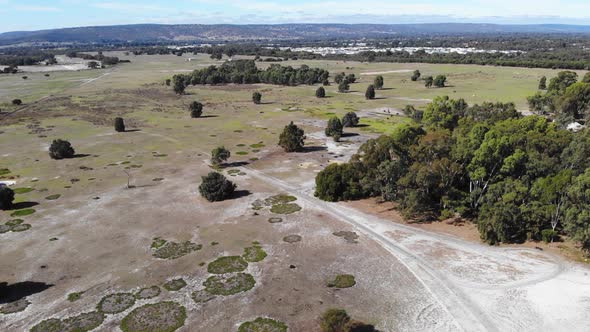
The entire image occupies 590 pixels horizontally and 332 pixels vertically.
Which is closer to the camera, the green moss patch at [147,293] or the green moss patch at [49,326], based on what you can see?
the green moss patch at [49,326]

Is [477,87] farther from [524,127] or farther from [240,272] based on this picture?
[240,272]

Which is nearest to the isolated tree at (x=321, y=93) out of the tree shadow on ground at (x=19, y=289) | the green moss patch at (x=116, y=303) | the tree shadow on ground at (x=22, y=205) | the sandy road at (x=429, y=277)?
the sandy road at (x=429, y=277)

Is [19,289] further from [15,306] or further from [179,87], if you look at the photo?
[179,87]

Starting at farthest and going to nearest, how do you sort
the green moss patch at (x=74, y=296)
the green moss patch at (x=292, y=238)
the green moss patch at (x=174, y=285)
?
the green moss patch at (x=292, y=238), the green moss patch at (x=174, y=285), the green moss patch at (x=74, y=296)

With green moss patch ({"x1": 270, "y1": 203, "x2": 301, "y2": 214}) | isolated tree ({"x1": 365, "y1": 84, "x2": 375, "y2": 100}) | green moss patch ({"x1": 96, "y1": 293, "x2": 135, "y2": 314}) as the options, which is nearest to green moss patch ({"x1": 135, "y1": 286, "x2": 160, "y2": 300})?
green moss patch ({"x1": 96, "y1": 293, "x2": 135, "y2": 314})

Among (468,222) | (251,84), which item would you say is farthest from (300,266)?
(251,84)

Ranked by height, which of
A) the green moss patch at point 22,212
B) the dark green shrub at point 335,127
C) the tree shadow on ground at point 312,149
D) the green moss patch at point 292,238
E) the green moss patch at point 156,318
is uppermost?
the dark green shrub at point 335,127

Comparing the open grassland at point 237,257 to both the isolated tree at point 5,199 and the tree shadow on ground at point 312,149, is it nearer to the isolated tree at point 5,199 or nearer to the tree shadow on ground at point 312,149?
the tree shadow on ground at point 312,149
